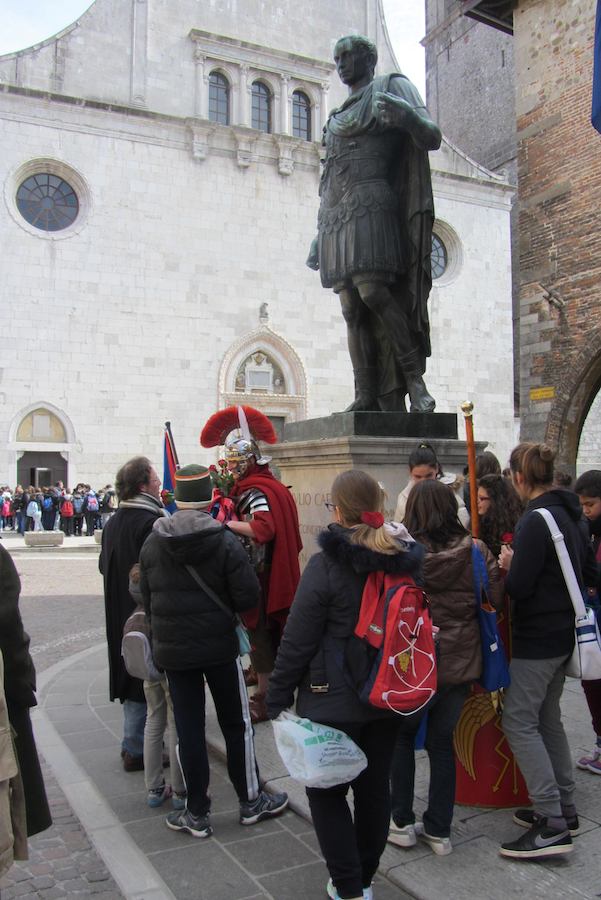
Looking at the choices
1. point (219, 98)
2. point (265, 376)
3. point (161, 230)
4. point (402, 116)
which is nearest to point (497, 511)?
point (402, 116)

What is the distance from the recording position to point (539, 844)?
323cm

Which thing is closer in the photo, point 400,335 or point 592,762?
point 592,762

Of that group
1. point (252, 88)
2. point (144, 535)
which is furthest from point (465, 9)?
point (144, 535)

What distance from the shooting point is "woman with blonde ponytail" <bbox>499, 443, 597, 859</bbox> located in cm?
330

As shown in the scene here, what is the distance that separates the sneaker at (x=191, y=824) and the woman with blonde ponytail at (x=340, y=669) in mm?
1028

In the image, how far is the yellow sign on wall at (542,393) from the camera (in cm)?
1616

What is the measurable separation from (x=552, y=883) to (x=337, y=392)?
23900 millimetres

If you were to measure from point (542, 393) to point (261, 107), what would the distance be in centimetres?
1601

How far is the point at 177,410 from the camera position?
951 inches

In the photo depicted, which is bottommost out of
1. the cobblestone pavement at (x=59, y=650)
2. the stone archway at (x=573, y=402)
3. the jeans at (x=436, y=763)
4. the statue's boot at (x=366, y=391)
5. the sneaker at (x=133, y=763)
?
the cobblestone pavement at (x=59, y=650)

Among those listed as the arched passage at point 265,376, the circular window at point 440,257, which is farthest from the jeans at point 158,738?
the circular window at point 440,257

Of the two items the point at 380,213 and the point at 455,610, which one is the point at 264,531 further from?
the point at 380,213

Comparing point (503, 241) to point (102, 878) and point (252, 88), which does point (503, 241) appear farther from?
point (102, 878)

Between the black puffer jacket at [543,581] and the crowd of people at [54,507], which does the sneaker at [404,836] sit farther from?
the crowd of people at [54,507]
